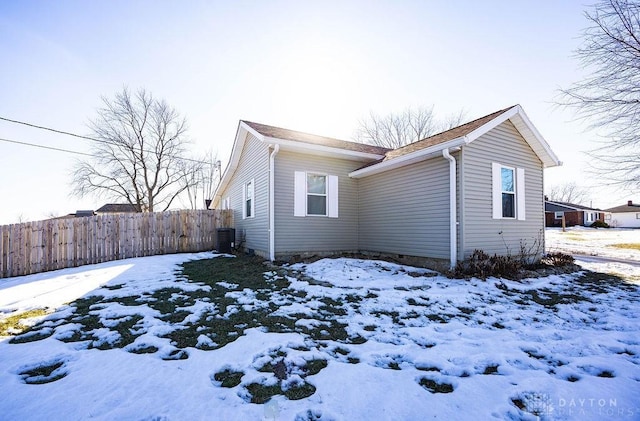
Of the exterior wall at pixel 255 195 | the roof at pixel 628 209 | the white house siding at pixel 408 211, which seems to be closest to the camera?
the white house siding at pixel 408 211

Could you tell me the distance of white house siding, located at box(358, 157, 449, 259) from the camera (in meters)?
6.87

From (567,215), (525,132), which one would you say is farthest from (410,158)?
(567,215)

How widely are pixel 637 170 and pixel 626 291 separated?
512 centimetres

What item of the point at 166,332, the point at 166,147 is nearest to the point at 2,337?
the point at 166,332

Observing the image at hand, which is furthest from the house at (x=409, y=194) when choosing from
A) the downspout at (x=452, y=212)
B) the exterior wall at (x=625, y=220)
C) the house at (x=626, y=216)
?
the house at (x=626, y=216)

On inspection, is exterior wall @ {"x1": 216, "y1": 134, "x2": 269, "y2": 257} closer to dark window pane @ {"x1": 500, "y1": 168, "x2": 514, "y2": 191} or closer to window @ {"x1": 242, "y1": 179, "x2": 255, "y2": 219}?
window @ {"x1": 242, "y1": 179, "x2": 255, "y2": 219}

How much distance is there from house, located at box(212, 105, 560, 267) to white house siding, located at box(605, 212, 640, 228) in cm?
4970

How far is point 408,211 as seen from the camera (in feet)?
25.3

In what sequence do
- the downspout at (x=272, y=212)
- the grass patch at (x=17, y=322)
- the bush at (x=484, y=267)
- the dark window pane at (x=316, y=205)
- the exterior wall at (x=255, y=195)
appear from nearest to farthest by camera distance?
the grass patch at (x=17, y=322) → the bush at (x=484, y=267) → the downspout at (x=272, y=212) → the exterior wall at (x=255, y=195) → the dark window pane at (x=316, y=205)

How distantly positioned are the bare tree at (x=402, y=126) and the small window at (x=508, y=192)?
1775 centimetres

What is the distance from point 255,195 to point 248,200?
1.27 metres

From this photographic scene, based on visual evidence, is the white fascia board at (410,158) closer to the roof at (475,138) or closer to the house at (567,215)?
the roof at (475,138)

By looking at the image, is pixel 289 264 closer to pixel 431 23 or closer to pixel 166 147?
pixel 431 23

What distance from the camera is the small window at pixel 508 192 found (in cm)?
762
